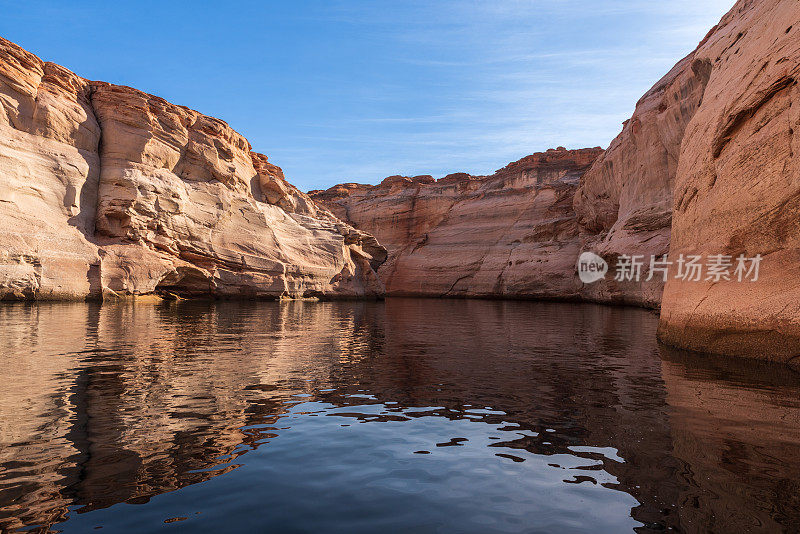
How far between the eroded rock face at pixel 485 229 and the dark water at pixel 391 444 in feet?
125

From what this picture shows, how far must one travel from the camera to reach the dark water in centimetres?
290

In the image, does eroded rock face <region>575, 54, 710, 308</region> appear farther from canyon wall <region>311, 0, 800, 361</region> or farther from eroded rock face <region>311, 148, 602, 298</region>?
eroded rock face <region>311, 148, 602, 298</region>

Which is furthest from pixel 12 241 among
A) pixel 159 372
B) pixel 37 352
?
pixel 159 372

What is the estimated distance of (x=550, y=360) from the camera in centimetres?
896

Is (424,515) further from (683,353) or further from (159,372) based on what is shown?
(683,353)

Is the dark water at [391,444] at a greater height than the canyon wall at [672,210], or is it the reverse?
the canyon wall at [672,210]

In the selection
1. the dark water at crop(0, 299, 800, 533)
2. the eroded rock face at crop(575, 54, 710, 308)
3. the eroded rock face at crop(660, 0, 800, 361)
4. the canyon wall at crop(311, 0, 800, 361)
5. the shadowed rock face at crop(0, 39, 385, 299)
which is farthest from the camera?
the eroded rock face at crop(575, 54, 710, 308)

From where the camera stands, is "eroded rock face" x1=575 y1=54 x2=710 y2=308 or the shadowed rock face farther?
"eroded rock face" x1=575 y1=54 x2=710 y2=308

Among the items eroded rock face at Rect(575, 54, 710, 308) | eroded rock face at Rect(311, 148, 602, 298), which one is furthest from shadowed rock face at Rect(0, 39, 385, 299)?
eroded rock face at Rect(575, 54, 710, 308)

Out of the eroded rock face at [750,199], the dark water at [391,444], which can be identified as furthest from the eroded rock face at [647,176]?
the dark water at [391,444]

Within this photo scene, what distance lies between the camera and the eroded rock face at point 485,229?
46.9m

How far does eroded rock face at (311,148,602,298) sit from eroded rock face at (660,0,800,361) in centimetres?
3259

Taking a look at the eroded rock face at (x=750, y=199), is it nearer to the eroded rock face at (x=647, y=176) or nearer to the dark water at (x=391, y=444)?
the dark water at (x=391, y=444)

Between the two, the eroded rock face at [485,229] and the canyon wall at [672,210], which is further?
the eroded rock face at [485,229]
